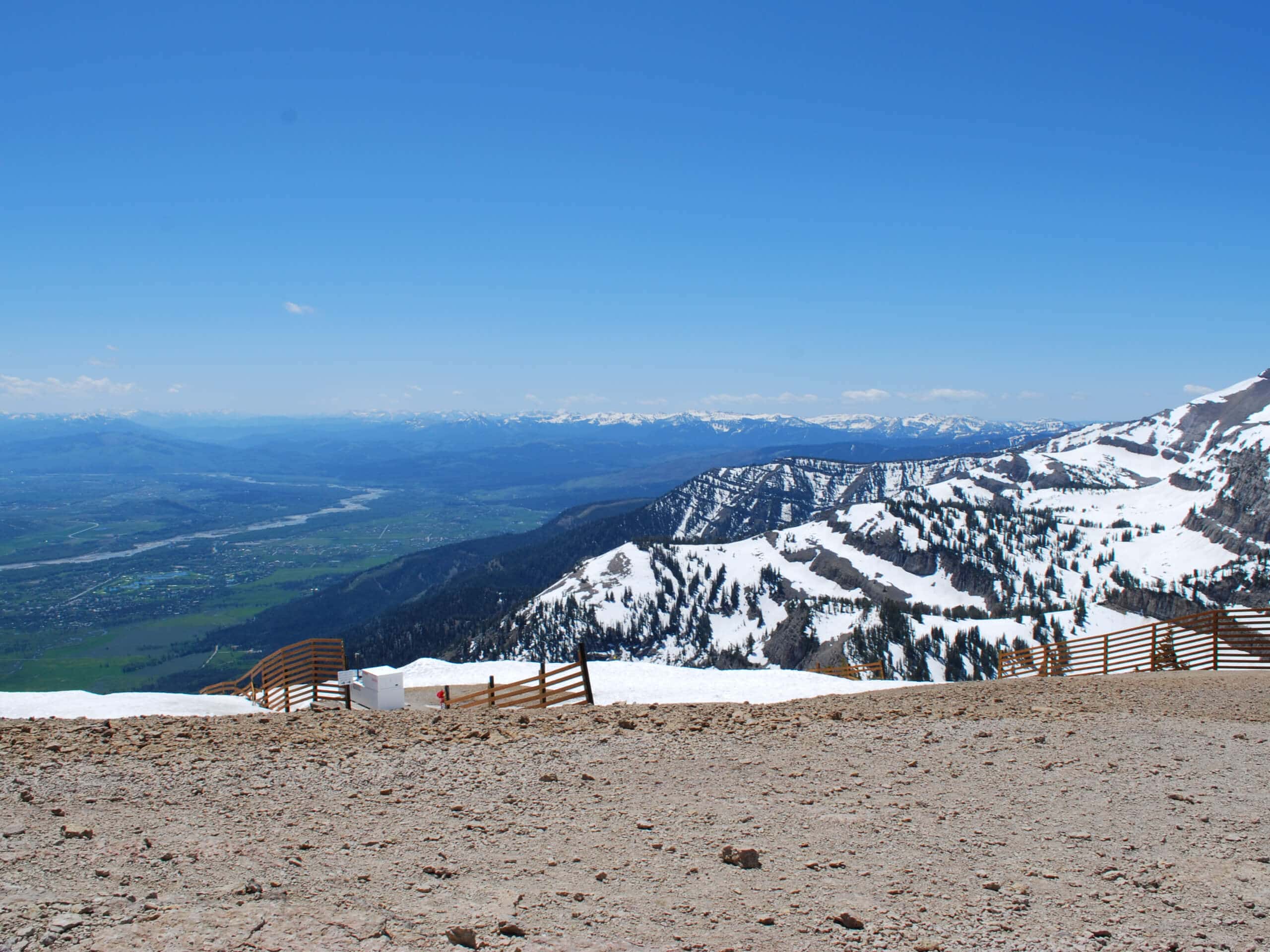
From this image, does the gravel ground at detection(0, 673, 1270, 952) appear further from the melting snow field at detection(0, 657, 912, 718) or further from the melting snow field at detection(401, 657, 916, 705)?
the melting snow field at detection(401, 657, 916, 705)

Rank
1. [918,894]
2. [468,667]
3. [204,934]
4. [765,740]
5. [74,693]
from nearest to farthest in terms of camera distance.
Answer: [204,934]
[918,894]
[765,740]
[74,693]
[468,667]

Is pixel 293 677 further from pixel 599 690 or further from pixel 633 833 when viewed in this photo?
pixel 633 833

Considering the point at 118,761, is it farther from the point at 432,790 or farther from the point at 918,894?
the point at 918,894

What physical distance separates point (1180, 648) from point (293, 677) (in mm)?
34460

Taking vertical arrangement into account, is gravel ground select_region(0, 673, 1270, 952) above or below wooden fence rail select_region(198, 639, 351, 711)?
above

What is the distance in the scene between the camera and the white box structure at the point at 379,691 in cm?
1978

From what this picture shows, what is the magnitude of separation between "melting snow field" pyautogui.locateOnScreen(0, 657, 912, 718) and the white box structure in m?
2.62

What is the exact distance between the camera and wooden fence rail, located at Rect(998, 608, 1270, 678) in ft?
86.1

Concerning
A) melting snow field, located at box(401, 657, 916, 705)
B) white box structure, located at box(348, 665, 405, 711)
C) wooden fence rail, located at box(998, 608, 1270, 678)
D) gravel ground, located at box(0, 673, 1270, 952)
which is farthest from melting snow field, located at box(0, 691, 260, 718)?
wooden fence rail, located at box(998, 608, 1270, 678)

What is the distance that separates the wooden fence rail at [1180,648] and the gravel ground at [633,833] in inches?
528

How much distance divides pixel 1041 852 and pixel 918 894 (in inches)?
87.2

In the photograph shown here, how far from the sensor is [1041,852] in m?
8.71

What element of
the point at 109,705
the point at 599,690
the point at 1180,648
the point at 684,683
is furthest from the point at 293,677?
the point at 1180,648

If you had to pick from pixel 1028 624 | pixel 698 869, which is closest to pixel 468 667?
pixel 698 869
